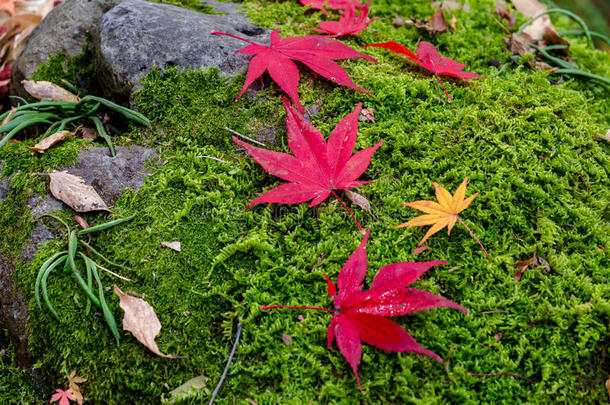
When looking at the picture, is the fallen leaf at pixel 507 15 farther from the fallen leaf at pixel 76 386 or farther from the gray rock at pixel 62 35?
the fallen leaf at pixel 76 386

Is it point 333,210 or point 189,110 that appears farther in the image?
point 189,110

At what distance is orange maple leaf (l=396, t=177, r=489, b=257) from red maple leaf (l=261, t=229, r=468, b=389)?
0.29 metres

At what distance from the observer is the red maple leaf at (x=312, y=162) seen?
5.22 ft

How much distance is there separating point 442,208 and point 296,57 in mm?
1057

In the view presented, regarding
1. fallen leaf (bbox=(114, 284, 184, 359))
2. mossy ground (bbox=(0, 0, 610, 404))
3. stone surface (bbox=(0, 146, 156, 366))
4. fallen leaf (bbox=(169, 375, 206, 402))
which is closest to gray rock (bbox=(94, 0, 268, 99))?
mossy ground (bbox=(0, 0, 610, 404))

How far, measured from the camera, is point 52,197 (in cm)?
174

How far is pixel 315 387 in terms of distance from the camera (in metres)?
1.32

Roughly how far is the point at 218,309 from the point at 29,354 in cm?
84

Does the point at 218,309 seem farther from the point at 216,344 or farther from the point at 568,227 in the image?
the point at 568,227

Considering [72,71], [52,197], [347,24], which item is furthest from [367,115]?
[72,71]

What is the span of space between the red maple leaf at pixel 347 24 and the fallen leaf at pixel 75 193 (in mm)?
1594

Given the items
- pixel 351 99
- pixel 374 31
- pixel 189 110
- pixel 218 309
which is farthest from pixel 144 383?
pixel 374 31

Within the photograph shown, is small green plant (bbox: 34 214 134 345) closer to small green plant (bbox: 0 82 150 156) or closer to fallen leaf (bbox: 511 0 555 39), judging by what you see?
small green plant (bbox: 0 82 150 156)

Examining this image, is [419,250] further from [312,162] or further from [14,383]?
[14,383]
